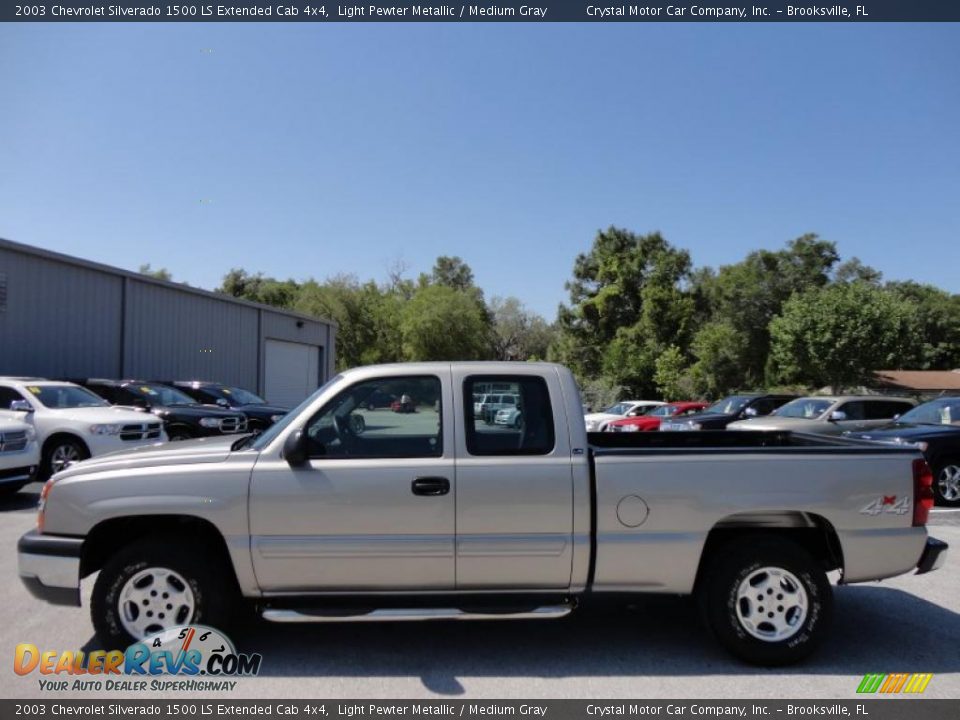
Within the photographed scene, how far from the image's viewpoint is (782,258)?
53031mm

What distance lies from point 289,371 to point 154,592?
2960 cm

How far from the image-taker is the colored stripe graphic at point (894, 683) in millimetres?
4070

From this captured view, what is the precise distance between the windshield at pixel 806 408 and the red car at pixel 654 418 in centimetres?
505

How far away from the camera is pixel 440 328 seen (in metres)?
59.3

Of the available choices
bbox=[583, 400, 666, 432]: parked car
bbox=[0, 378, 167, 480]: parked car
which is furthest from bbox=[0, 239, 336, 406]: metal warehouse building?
bbox=[583, 400, 666, 432]: parked car

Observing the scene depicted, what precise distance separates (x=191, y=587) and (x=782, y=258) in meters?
55.2

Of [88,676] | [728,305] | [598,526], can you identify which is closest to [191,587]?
[88,676]

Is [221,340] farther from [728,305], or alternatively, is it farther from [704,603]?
[728,305]

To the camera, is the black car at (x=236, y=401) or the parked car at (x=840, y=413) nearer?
the parked car at (x=840, y=413)

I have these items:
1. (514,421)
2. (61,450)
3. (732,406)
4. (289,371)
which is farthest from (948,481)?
(289,371)

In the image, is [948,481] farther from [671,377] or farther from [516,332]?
[516,332]

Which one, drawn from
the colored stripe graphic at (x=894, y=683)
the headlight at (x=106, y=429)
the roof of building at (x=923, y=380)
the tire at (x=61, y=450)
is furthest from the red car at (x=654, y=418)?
the roof of building at (x=923, y=380)

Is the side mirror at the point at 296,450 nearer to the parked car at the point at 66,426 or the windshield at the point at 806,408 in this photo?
the parked car at the point at 66,426

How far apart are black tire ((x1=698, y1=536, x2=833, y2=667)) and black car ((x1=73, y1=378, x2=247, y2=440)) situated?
11.4 m
